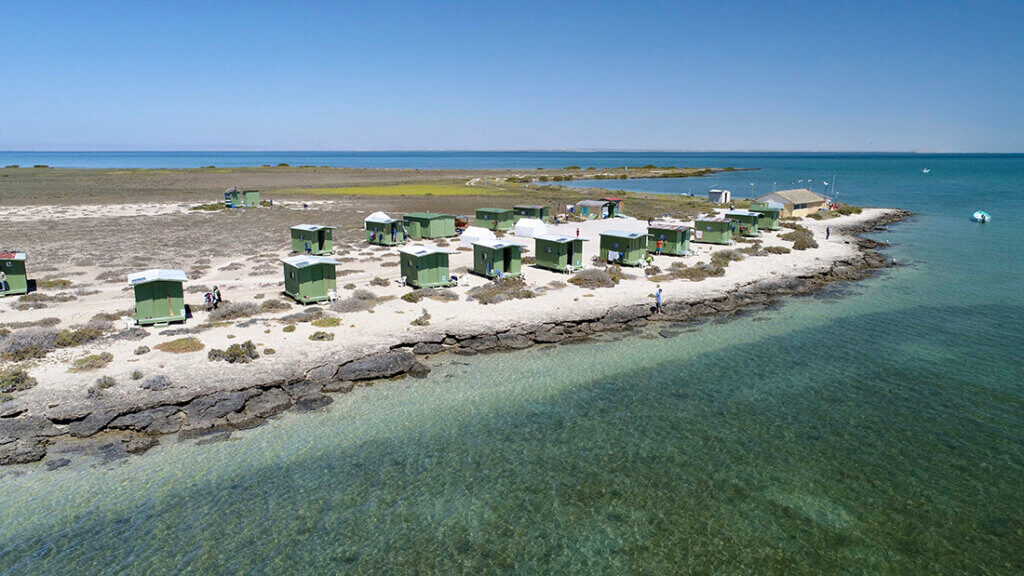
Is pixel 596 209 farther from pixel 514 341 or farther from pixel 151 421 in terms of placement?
pixel 151 421

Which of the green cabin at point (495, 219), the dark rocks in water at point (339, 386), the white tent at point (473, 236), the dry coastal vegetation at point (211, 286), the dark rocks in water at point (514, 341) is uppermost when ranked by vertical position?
the green cabin at point (495, 219)

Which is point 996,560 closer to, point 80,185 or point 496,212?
point 496,212

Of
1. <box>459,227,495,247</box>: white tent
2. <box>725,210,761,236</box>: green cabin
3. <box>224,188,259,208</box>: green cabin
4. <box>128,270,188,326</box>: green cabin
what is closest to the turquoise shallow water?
<box>128,270,188,326</box>: green cabin

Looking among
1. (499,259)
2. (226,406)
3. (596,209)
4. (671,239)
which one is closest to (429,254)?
(499,259)

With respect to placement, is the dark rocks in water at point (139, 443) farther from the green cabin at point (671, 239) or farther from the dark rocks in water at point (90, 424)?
the green cabin at point (671, 239)

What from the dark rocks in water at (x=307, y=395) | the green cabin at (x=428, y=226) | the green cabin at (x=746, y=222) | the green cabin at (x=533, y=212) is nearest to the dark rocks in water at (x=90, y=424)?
the dark rocks in water at (x=307, y=395)

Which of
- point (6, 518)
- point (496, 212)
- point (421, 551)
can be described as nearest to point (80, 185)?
point (496, 212)
